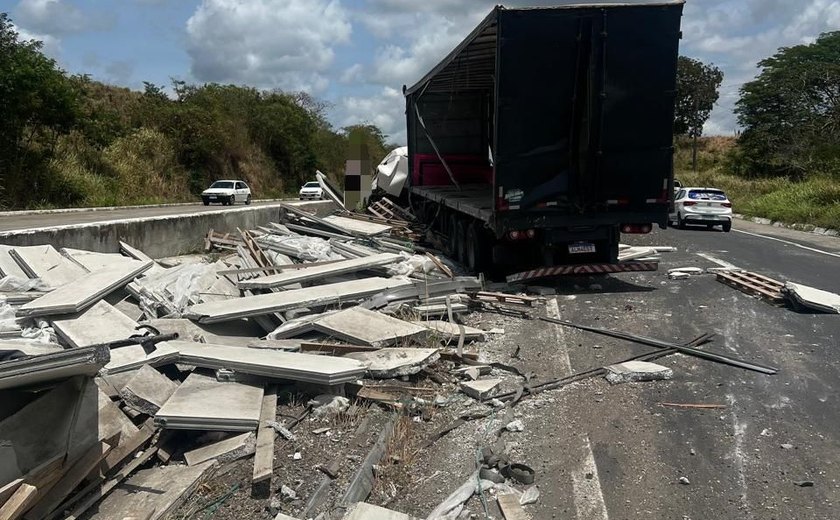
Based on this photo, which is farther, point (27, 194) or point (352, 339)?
point (27, 194)

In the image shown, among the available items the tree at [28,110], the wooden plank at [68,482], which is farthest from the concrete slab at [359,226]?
the tree at [28,110]

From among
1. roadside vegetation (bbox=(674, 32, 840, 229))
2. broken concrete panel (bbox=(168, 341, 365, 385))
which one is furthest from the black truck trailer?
roadside vegetation (bbox=(674, 32, 840, 229))

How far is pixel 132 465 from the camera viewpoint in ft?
15.1

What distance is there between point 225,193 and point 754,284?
30576 mm

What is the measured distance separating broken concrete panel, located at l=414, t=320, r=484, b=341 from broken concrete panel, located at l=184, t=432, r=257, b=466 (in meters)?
2.89

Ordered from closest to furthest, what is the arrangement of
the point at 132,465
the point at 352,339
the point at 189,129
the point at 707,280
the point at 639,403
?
the point at 132,465, the point at 639,403, the point at 352,339, the point at 707,280, the point at 189,129

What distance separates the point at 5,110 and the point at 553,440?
2656cm

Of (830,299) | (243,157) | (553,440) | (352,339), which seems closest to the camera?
(553,440)

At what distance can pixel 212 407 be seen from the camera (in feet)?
16.4

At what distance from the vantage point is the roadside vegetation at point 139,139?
85.5 feet

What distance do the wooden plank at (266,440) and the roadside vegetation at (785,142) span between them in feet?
82.0

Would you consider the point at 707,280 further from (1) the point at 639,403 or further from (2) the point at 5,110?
(2) the point at 5,110

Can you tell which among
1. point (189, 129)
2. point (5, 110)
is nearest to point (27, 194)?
point (5, 110)

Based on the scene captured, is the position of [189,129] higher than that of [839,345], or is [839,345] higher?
[189,129]
